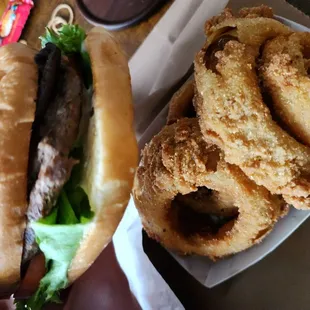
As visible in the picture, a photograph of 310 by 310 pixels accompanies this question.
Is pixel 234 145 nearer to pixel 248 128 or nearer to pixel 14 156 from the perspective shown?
pixel 248 128

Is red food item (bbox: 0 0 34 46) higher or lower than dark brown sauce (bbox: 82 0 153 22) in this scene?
lower

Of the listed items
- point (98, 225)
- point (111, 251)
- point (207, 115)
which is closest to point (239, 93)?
point (207, 115)

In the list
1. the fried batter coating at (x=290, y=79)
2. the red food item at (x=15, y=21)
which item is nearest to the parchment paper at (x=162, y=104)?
the fried batter coating at (x=290, y=79)

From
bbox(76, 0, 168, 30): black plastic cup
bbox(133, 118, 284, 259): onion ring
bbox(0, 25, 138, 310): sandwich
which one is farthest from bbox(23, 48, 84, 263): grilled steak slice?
bbox(76, 0, 168, 30): black plastic cup

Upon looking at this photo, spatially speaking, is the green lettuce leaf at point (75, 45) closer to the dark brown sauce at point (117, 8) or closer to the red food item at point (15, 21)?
the dark brown sauce at point (117, 8)

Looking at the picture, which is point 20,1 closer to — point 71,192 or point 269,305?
point 71,192

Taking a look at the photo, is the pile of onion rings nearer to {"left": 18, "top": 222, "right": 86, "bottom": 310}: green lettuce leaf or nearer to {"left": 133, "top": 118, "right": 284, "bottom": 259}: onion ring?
{"left": 133, "top": 118, "right": 284, "bottom": 259}: onion ring

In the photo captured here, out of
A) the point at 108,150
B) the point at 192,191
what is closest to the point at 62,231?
the point at 108,150
